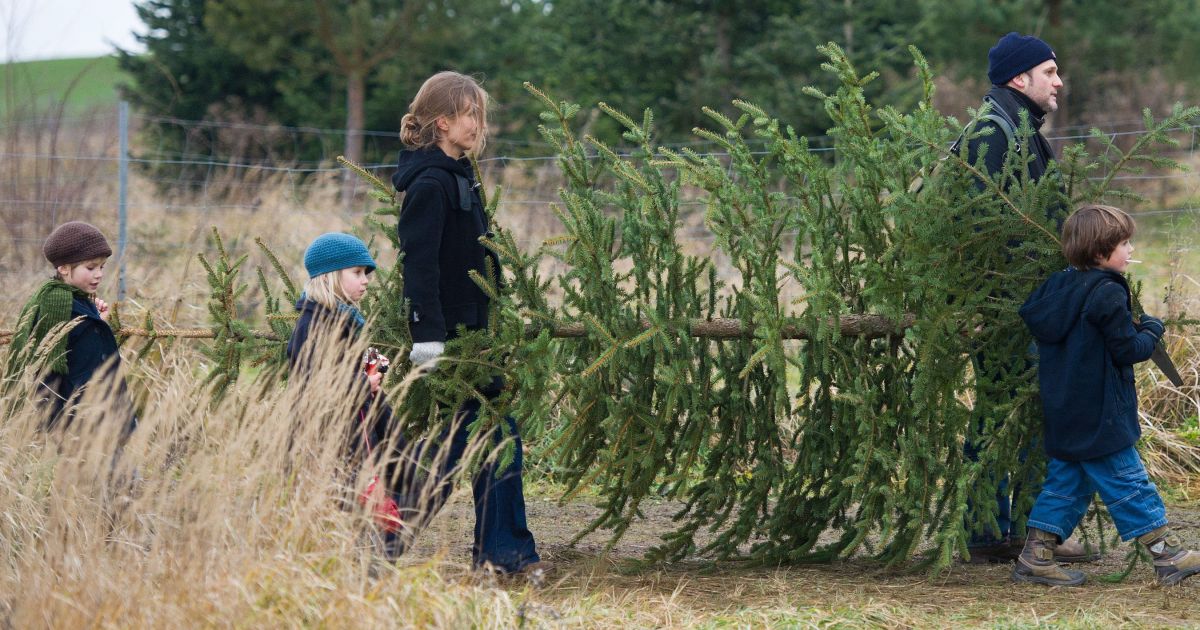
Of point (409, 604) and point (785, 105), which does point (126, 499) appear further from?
point (785, 105)

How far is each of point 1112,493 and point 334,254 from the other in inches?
106

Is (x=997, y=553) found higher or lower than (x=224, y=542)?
lower

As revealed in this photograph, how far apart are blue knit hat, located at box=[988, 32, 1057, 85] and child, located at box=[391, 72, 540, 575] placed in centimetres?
196

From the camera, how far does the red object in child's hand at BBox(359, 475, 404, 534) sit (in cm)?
356

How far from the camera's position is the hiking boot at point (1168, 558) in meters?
4.09

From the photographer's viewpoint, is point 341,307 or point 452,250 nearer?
point 341,307

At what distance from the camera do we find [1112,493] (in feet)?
13.5

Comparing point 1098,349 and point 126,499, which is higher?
point 1098,349

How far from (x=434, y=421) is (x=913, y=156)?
1.91 m

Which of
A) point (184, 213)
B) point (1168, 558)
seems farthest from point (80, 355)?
point (184, 213)

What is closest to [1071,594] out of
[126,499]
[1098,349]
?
[1098,349]

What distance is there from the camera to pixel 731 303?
14.9 ft

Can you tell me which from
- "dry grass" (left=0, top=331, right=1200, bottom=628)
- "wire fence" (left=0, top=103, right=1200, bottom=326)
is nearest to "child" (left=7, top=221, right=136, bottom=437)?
"dry grass" (left=0, top=331, right=1200, bottom=628)

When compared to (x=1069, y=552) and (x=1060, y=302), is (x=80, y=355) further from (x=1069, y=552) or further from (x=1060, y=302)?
(x=1069, y=552)
